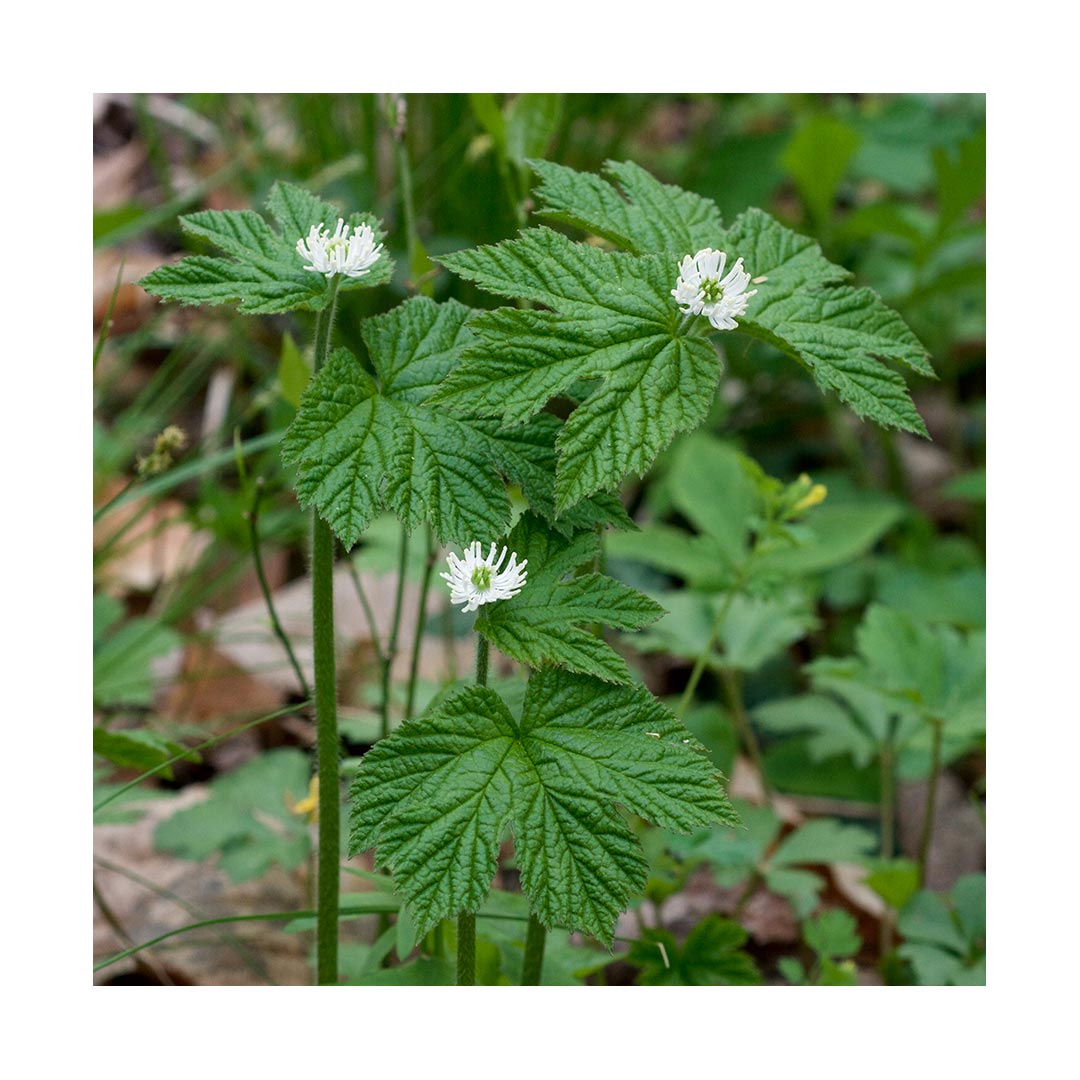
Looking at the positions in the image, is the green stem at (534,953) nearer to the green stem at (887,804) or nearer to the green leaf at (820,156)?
the green stem at (887,804)

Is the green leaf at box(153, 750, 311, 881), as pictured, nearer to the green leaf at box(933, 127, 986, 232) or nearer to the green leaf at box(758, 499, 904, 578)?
the green leaf at box(758, 499, 904, 578)

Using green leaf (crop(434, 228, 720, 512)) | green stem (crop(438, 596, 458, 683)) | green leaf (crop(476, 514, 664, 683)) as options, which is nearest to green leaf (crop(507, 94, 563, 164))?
green leaf (crop(434, 228, 720, 512))

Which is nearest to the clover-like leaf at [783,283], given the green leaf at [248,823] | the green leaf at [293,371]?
the green leaf at [293,371]

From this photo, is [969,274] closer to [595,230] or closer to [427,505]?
[595,230]

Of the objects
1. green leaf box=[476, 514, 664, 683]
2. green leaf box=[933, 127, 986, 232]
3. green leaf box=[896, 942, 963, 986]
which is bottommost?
green leaf box=[896, 942, 963, 986]

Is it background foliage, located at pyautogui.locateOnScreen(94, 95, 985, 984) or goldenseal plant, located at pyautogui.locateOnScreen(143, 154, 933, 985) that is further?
background foliage, located at pyautogui.locateOnScreen(94, 95, 985, 984)
